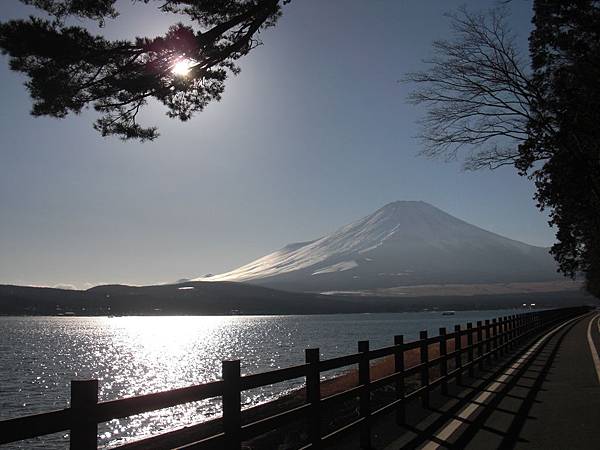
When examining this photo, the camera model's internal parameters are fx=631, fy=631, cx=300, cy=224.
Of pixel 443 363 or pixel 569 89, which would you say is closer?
pixel 443 363

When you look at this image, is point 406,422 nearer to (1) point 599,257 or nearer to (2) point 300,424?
(2) point 300,424

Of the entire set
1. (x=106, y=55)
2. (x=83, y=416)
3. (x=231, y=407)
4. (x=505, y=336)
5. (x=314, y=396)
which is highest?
(x=106, y=55)

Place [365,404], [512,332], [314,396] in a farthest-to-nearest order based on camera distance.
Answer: [512,332], [365,404], [314,396]

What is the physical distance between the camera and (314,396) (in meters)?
7.23

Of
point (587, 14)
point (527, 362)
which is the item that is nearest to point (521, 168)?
point (587, 14)

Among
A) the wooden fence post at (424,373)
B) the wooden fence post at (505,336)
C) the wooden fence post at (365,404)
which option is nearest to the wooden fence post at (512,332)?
the wooden fence post at (505,336)

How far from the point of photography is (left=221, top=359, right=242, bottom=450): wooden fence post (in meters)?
5.42

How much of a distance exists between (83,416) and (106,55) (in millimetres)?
7719

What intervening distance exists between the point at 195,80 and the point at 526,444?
8437mm

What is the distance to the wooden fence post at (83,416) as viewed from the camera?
3826mm

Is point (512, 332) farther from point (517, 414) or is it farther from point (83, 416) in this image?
point (83, 416)

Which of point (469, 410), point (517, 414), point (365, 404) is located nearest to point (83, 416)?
point (365, 404)

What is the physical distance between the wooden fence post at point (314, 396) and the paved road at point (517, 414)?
1541 mm

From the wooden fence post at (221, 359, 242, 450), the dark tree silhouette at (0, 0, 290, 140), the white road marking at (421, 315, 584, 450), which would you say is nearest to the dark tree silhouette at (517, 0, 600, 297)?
the white road marking at (421, 315, 584, 450)
